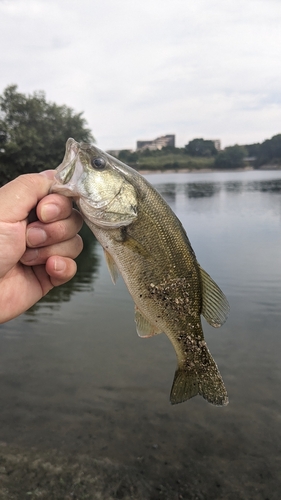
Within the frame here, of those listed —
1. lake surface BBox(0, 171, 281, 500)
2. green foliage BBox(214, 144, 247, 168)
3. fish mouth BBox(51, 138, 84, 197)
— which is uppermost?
green foliage BBox(214, 144, 247, 168)

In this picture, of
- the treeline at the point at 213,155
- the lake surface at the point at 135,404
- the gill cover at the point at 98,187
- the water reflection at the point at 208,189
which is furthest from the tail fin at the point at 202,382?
the treeline at the point at 213,155

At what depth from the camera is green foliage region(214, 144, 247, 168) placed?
15662cm

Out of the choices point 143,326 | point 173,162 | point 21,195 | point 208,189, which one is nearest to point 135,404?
point 143,326

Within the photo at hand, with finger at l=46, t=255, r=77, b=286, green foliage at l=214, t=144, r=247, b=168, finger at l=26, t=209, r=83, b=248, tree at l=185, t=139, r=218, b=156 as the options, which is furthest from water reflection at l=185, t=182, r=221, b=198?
tree at l=185, t=139, r=218, b=156

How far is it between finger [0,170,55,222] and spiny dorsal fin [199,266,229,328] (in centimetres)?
150

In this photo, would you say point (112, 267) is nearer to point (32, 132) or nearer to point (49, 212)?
point (49, 212)

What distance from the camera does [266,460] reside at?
615 centimetres

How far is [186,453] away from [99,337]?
485 centimetres

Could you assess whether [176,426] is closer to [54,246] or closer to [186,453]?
[186,453]

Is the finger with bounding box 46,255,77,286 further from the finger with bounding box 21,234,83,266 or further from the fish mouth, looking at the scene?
the fish mouth

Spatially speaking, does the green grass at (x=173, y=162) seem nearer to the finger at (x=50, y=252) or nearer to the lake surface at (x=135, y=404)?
the lake surface at (x=135, y=404)

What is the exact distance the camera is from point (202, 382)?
3182 millimetres

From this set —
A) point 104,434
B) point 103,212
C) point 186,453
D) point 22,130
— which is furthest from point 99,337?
point 22,130

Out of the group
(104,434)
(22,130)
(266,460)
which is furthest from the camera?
(22,130)
